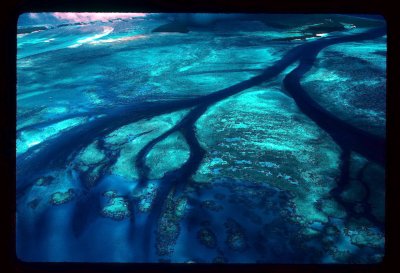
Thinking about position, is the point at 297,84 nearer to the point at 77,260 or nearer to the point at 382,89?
the point at 382,89

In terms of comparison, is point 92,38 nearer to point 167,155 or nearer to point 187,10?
point 167,155

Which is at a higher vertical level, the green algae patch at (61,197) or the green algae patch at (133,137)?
the green algae patch at (133,137)

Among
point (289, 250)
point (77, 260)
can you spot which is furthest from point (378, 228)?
point (77, 260)

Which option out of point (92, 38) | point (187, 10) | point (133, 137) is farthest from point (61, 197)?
point (92, 38)

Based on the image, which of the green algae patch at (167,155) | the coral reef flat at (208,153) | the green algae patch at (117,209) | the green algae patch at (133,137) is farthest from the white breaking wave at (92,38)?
the green algae patch at (117,209)

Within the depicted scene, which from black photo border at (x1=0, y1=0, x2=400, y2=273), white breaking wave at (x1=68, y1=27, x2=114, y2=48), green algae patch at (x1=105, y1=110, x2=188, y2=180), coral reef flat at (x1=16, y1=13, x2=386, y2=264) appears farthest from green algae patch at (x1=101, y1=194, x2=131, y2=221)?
white breaking wave at (x1=68, y1=27, x2=114, y2=48)

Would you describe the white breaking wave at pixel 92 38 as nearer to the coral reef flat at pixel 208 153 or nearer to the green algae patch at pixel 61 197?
the coral reef flat at pixel 208 153
